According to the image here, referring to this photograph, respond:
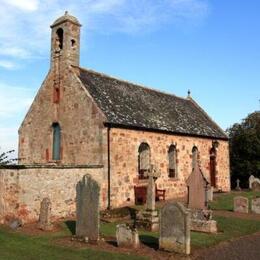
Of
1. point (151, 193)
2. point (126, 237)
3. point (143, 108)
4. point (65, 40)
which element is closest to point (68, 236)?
point (126, 237)

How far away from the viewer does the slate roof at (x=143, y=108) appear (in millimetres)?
22375

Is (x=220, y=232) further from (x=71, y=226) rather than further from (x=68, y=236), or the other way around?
(x=71, y=226)

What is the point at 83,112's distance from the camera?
21.7 meters

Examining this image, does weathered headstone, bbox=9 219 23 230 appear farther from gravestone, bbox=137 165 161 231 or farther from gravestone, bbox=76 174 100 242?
gravestone, bbox=137 165 161 231

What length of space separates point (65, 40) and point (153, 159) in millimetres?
9265

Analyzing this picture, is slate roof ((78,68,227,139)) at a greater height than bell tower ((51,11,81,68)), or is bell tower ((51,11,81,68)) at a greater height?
bell tower ((51,11,81,68))

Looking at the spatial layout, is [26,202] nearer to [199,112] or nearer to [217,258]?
[217,258]

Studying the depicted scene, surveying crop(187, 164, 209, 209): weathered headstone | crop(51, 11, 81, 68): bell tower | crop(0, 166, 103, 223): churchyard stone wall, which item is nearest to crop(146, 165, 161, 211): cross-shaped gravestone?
crop(187, 164, 209, 209): weathered headstone

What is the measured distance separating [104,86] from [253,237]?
1394 centimetres

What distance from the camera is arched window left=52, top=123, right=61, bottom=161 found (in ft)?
77.1

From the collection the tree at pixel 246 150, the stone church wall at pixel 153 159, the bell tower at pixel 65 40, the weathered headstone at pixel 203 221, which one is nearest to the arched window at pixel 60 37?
the bell tower at pixel 65 40

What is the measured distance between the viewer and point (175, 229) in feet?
37.5

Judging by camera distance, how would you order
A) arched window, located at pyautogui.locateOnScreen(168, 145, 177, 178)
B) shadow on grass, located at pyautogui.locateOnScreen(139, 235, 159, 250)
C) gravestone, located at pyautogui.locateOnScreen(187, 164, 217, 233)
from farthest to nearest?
arched window, located at pyautogui.locateOnScreen(168, 145, 177, 178), gravestone, located at pyautogui.locateOnScreen(187, 164, 217, 233), shadow on grass, located at pyautogui.locateOnScreen(139, 235, 159, 250)

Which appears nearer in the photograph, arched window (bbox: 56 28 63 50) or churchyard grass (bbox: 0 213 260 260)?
churchyard grass (bbox: 0 213 260 260)
